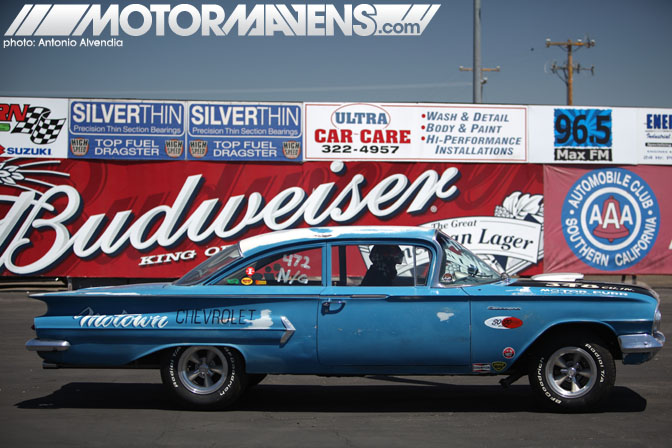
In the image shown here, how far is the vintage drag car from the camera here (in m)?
6.59

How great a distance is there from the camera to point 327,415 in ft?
21.9

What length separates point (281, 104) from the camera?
1930 centimetres

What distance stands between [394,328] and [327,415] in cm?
95

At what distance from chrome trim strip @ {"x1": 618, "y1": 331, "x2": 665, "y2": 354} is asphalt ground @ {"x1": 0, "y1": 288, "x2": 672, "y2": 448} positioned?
55 centimetres

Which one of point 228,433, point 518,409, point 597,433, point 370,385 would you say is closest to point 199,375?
point 228,433

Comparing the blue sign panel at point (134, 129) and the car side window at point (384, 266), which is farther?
the blue sign panel at point (134, 129)

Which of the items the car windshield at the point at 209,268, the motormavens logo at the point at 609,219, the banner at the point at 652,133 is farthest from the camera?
the banner at the point at 652,133

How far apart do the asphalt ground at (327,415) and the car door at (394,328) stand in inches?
19.9

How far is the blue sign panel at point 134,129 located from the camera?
19109 mm

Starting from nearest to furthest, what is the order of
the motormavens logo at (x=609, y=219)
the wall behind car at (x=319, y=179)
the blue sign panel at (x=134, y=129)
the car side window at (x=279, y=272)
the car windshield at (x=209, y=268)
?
the car side window at (x=279, y=272) < the car windshield at (x=209, y=268) < the wall behind car at (x=319, y=179) < the blue sign panel at (x=134, y=129) < the motormavens logo at (x=609, y=219)

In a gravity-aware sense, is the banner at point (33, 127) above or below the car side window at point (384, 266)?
above

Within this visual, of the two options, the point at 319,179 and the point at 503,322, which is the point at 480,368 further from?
the point at 319,179

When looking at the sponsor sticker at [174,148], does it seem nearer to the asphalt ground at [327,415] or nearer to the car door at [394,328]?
the asphalt ground at [327,415]

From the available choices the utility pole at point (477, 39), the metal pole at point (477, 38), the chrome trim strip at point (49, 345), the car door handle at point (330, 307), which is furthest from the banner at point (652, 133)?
the chrome trim strip at point (49, 345)
